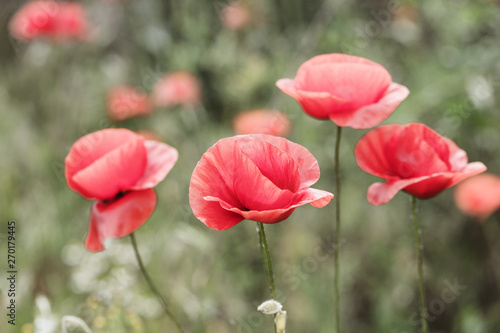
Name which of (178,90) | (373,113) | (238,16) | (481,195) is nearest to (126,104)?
(178,90)

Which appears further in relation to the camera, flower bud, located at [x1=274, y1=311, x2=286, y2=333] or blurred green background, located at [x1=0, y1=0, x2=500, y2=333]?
blurred green background, located at [x1=0, y1=0, x2=500, y2=333]

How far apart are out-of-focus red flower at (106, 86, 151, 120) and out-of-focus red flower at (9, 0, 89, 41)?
0.27 metres

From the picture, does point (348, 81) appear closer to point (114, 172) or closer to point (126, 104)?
point (114, 172)

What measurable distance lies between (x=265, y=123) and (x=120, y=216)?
2.38 ft

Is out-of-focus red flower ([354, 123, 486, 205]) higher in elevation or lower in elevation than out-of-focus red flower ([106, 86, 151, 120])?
higher

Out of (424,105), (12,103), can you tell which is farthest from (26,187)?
(424,105)

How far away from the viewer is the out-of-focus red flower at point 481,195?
1211 mm

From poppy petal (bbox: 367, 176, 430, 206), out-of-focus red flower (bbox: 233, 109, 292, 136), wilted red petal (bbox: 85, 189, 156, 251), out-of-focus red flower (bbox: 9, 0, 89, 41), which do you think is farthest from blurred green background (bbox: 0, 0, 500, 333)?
poppy petal (bbox: 367, 176, 430, 206)

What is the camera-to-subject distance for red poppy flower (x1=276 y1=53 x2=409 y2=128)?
56 cm

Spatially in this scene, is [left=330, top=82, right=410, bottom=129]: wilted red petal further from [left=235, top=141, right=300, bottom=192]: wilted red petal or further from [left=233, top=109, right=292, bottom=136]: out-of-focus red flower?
[left=233, top=109, right=292, bottom=136]: out-of-focus red flower

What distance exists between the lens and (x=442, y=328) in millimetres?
1371

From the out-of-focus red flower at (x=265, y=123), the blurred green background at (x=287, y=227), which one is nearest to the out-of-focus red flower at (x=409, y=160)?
the blurred green background at (x=287, y=227)

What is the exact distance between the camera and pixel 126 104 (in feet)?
Result: 5.83

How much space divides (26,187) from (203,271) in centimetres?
106
